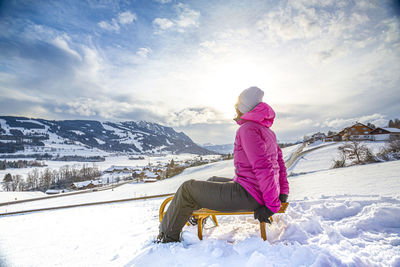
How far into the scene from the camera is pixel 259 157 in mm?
2059

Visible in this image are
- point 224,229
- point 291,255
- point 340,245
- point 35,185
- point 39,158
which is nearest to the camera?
point 291,255

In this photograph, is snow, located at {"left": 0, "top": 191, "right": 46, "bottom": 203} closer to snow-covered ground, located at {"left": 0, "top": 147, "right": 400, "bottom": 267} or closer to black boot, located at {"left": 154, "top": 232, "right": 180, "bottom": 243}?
snow-covered ground, located at {"left": 0, "top": 147, "right": 400, "bottom": 267}

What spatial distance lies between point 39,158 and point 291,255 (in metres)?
213

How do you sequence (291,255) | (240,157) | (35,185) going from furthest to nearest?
(35,185)
(240,157)
(291,255)

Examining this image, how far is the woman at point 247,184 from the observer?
2.05 m

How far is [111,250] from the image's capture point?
2.65m

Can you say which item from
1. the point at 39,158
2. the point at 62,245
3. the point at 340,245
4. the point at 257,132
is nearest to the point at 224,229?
the point at 340,245

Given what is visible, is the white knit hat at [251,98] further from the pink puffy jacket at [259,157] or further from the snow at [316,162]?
the snow at [316,162]

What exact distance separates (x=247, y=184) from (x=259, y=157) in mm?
374

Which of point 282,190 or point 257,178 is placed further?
point 282,190

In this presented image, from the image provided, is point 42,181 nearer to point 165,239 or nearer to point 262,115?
point 165,239

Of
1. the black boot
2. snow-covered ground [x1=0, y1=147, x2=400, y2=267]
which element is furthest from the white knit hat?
the black boot

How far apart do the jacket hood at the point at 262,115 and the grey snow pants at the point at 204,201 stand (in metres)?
0.80

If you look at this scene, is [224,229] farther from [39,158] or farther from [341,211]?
[39,158]
